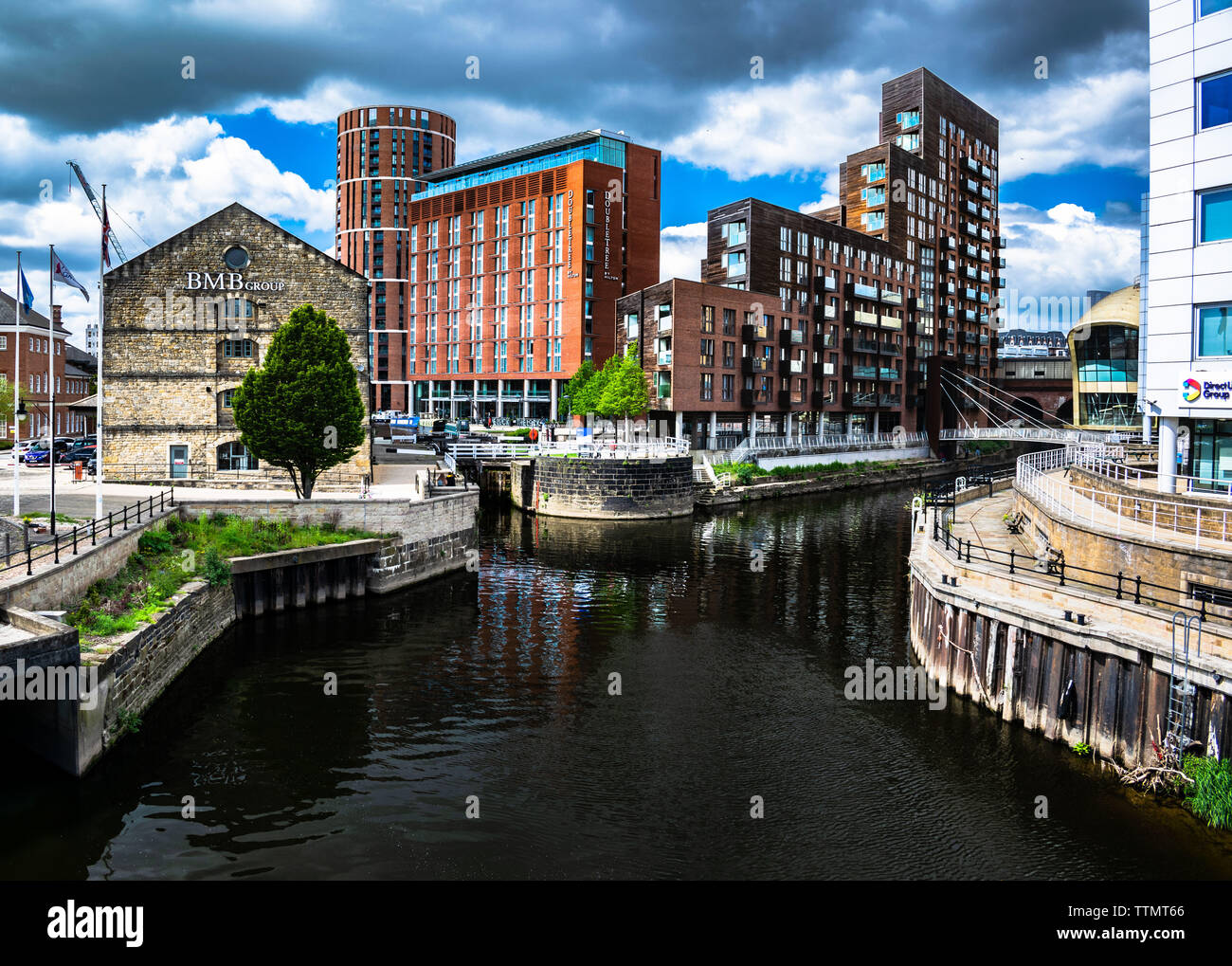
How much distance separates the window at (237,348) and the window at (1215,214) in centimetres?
Result: 3674

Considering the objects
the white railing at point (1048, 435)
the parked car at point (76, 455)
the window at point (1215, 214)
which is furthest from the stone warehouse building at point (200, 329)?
the white railing at point (1048, 435)

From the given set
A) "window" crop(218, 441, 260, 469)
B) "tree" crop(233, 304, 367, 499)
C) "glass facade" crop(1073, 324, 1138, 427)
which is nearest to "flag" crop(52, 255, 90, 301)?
"tree" crop(233, 304, 367, 499)

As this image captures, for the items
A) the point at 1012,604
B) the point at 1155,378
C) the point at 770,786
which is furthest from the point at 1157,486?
the point at 770,786

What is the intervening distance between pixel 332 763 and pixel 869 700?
11.9 metres

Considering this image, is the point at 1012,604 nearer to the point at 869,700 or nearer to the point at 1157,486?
the point at 869,700

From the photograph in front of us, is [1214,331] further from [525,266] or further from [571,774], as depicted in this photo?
[525,266]

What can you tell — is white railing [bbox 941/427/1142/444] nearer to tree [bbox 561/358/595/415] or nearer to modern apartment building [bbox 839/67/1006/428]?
modern apartment building [bbox 839/67/1006/428]

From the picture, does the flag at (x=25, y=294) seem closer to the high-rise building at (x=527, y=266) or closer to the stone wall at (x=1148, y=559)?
the stone wall at (x=1148, y=559)

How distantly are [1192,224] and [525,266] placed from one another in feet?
244

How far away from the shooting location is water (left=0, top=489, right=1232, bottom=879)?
1352 centimetres

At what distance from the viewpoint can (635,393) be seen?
211 ft

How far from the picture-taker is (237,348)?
40531 mm

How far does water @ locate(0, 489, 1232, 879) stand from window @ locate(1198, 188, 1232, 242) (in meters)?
14.1

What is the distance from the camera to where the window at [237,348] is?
133 ft
